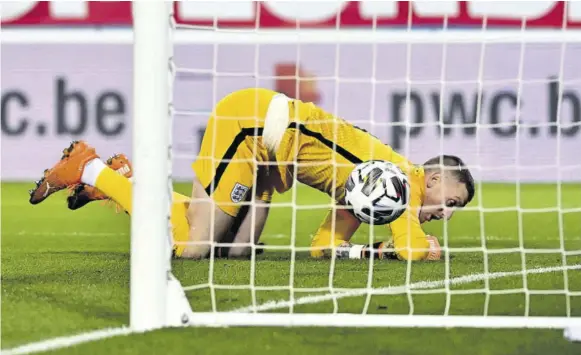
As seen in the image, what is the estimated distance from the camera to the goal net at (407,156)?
107 inches

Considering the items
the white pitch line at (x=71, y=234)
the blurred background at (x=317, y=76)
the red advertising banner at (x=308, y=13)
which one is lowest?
the white pitch line at (x=71, y=234)

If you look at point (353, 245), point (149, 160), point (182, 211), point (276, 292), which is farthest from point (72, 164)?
point (149, 160)

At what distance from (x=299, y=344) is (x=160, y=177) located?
56 cm

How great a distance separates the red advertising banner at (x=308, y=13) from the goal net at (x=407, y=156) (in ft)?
0.21

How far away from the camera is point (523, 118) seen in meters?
10.2

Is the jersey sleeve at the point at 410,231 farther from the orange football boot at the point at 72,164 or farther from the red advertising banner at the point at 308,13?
the red advertising banner at the point at 308,13

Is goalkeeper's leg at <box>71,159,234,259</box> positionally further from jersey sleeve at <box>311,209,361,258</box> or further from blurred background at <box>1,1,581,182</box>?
blurred background at <box>1,1,581,182</box>

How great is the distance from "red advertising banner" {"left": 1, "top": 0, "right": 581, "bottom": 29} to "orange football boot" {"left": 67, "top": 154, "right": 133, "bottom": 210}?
508 centimetres

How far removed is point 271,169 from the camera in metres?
4.58

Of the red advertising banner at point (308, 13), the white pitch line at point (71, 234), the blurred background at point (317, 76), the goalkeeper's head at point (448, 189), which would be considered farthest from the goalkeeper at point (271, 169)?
the red advertising banner at point (308, 13)

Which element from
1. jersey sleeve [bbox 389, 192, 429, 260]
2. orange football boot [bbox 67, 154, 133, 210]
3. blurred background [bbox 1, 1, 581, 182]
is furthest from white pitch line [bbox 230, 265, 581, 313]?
blurred background [bbox 1, 1, 581, 182]

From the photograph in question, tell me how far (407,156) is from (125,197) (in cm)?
131

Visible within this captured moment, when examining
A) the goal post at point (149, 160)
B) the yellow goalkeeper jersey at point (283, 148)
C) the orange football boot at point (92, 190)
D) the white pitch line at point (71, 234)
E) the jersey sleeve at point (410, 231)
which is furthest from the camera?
the white pitch line at point (71, 234)

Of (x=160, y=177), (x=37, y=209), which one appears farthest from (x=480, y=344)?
(x=37, y=209)
